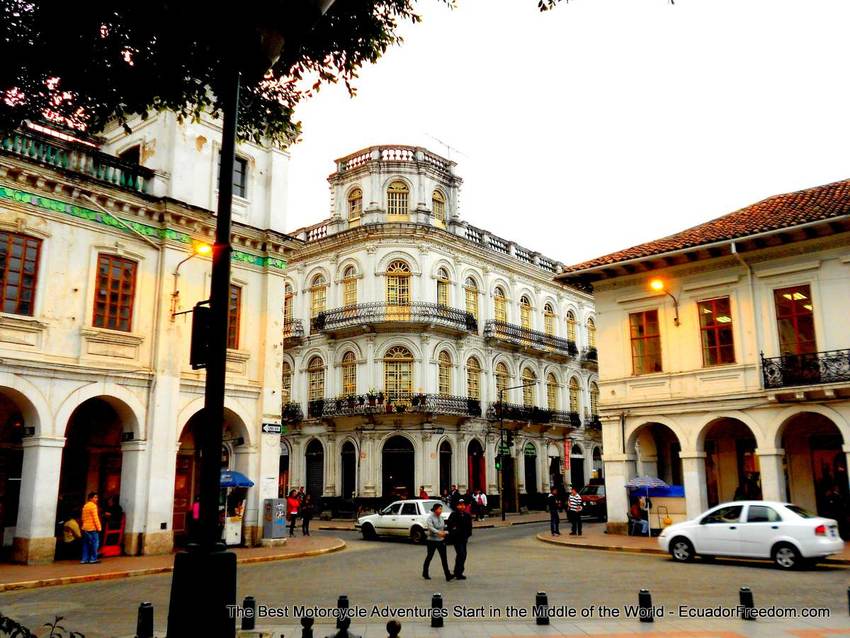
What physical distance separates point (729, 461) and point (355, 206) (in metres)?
24.0

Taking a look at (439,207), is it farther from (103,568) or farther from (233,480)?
(103,568)

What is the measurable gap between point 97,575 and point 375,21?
12.5 m

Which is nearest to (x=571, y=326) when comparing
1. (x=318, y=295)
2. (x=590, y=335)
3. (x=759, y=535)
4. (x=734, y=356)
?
(x=590, y=335)

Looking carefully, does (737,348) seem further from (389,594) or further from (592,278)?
(389,594)

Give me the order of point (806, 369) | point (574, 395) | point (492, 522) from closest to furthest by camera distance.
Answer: point (806, 369) → point (492, 522) → point (574, 395)

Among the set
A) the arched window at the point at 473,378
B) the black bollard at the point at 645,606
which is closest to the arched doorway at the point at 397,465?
the arched window at the point at 473,378

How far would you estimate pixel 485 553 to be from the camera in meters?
20.3

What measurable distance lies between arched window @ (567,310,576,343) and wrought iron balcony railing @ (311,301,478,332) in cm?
1153

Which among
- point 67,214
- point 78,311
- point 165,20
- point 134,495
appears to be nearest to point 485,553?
point 134,495

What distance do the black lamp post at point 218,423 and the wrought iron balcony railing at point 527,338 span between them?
1391 inches

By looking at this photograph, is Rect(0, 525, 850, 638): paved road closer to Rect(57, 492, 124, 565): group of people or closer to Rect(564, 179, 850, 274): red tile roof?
Rect(57, 492, 124, 565): group of people

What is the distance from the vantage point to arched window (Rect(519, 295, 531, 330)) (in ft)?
144

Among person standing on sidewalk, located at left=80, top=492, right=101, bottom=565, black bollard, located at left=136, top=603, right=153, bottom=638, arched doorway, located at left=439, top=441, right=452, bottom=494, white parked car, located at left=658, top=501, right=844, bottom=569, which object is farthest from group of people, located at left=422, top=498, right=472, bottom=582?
arched doorway, located at left=439, top=441, right=452, bottom=494

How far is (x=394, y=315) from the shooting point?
37.1 metres
